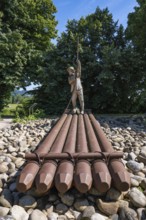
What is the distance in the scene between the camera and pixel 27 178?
103 inches

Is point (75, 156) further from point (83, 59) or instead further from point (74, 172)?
point (83, 59)

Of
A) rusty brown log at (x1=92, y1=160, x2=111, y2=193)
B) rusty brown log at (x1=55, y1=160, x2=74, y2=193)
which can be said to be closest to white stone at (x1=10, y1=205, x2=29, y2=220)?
rusty brown log at (x1=55, y1=160, x2=74, y2=193)

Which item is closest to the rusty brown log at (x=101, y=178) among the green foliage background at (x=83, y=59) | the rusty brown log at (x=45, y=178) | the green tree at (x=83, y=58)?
the rusty brown log at (x=45, y=178)

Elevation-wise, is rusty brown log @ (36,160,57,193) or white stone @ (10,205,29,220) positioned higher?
rusty brown log @ (36,160,57,193)

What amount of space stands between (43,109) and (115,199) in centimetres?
1423

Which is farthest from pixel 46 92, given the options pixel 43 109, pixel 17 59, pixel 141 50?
pixel 141 50

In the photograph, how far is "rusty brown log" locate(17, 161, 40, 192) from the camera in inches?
101

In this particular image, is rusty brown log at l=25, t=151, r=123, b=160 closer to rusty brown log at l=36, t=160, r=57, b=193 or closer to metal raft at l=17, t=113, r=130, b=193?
metal raft at l=17, t=113, r=130, b=193

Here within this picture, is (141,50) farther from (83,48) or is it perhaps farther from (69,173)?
(69,173)

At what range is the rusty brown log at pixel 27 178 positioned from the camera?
8.38ft

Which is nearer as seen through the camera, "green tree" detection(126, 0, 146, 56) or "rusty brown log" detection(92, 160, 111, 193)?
"rusty brown log" detection(92, 160, 111, 193)

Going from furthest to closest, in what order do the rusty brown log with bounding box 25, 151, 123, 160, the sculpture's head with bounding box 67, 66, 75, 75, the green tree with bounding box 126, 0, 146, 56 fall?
the green tree with bounding box 126, 0, 146, 56 < the sculpture's head with bounding box 67, 66, 75, 75 < the rusty brown log with bounding box 25, 151, 123, 160

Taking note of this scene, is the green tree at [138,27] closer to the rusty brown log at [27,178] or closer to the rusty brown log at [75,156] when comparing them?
the rusty brown log at [75,156]

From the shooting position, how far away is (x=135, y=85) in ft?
52.5
